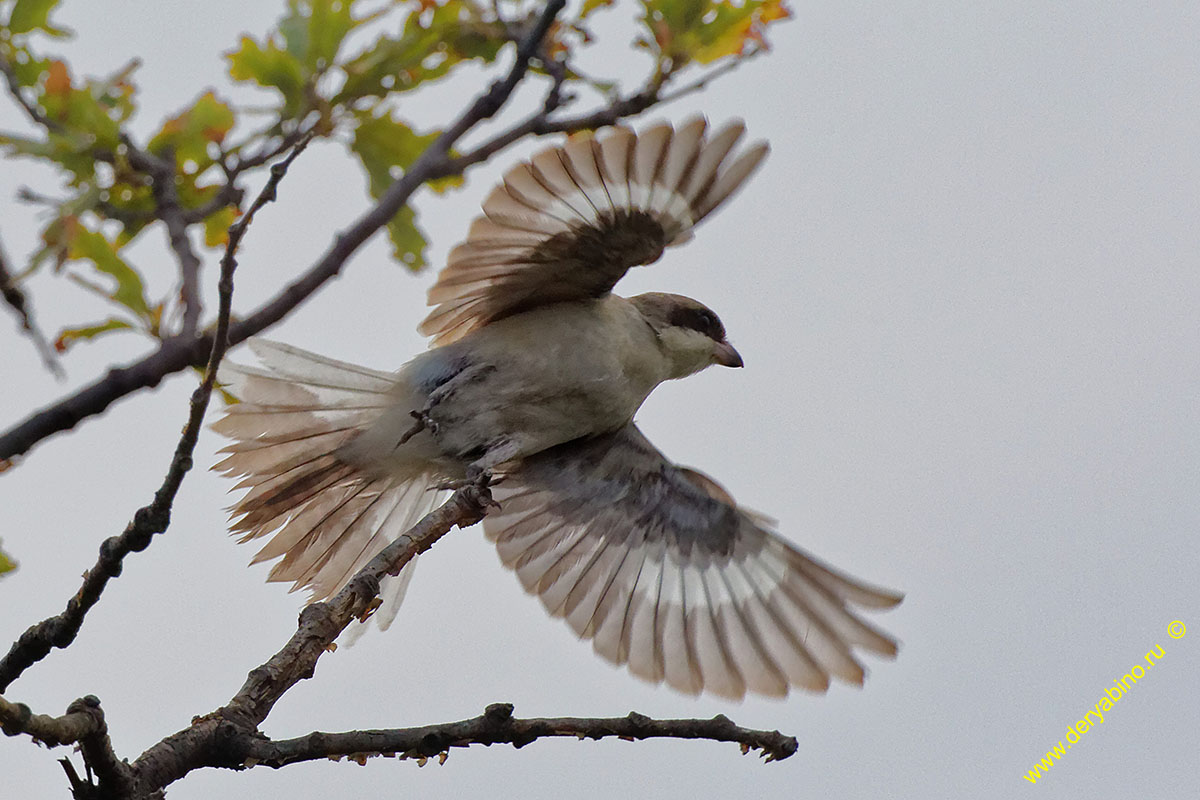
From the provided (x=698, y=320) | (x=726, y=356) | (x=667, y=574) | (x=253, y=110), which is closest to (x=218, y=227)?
(x=253, y=110)

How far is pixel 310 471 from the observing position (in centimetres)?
456

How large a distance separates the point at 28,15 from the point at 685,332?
2.69 m

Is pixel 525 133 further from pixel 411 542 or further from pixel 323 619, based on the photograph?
pixel 323 619

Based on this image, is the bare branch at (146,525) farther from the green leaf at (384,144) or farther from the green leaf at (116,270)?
the green leaf at (384,144)

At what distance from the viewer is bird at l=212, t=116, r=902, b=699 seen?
4.15m

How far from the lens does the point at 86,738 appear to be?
1.73m

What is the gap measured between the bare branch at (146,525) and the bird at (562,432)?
6.41ft

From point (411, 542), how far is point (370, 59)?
4.44 feet

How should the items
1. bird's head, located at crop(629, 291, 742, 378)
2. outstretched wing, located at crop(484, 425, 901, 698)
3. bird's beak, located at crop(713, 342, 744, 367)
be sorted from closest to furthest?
outstretched wing, located at crop(484, 425, 901, 698) < bird's head, located at crop(629, 291, 742, 378) < bird's beak, located at crop(713, 342, 744, 367)

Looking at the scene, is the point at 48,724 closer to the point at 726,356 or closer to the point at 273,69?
the point at 273,69

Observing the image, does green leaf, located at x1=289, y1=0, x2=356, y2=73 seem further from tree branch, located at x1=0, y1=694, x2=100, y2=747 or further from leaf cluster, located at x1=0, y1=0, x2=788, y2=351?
tree branch, located at x1=0, y1=694, x2=100, y2=747

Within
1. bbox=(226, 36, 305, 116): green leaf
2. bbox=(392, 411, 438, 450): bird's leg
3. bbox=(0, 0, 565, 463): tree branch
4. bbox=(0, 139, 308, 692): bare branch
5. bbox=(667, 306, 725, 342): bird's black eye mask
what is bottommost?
bbox=(0, 139, 308, 692): bare branch

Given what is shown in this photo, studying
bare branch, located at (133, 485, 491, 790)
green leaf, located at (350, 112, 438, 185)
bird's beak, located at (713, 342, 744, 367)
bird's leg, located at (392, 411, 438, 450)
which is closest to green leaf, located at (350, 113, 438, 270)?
green leaf, located at (350, 112, 438, 185)

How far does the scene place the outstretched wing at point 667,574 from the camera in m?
4.76
